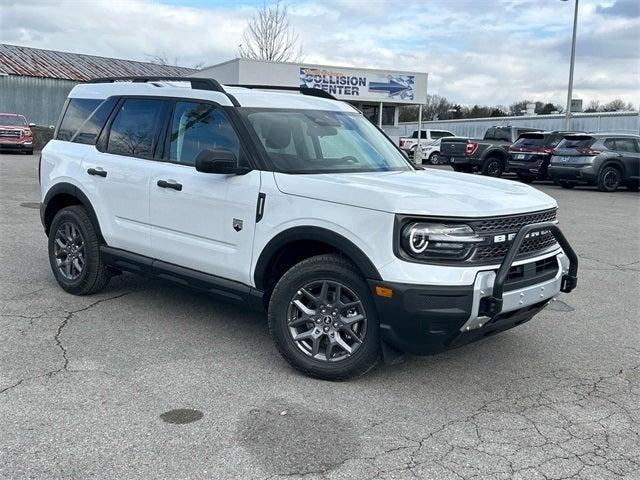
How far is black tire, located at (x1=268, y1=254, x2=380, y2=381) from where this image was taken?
13.5 feet

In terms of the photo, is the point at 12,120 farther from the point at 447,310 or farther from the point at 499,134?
the point at 447,310

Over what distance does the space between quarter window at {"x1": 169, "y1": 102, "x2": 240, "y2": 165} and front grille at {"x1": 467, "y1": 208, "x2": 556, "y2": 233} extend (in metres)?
1.84

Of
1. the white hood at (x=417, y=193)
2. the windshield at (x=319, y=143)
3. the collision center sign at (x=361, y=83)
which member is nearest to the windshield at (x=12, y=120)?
the collision center sign at (x=361, y=83)

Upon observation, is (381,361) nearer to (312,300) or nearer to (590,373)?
(312,300)

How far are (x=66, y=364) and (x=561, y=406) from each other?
3.27 metres

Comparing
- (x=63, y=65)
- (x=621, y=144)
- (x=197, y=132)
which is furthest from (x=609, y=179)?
(x=63, y=65)

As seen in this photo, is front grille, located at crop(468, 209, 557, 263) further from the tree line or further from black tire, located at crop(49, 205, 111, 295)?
the tree line

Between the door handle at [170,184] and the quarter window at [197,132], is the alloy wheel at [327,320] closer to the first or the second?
the quarter window at [197,132]

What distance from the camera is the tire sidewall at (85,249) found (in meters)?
5.91

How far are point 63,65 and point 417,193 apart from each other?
131 ft

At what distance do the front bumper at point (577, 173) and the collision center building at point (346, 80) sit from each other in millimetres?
13239

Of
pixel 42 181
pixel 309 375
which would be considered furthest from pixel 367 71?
pixel 309 375

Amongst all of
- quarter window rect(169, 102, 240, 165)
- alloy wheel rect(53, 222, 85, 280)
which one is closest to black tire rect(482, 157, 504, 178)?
alloy wheel rect(53, 222, 85, 280)

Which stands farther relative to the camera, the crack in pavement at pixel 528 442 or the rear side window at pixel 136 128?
the rear side window at pixel 136 128
